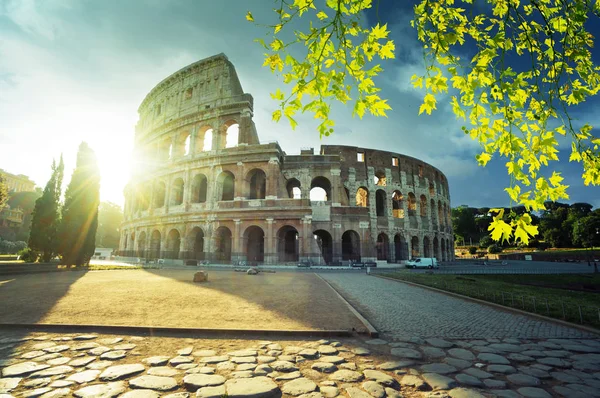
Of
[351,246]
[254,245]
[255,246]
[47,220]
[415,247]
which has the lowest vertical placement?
[415,247]

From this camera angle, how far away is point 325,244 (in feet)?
103

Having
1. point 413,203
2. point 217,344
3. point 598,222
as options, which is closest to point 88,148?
point 217,344

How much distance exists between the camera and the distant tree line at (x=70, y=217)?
1792cm

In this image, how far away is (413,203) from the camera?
35312 mm

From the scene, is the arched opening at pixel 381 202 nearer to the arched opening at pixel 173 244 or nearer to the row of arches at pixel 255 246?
the row of arches at pixel 255 246

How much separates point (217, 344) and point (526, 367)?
13.2ft

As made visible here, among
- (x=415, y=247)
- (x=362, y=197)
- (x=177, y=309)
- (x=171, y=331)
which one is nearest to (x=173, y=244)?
(x=362, y=197)

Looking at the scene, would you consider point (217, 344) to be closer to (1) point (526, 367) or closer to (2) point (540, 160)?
(1) point (526, 367)

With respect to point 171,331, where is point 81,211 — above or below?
above

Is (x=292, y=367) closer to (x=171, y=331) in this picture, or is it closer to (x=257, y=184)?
(x=171, y=331)

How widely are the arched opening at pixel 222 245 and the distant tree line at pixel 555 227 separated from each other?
97.3 ft

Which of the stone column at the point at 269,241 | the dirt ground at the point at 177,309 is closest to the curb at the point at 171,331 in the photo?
the dirt ground at the point at 177,309

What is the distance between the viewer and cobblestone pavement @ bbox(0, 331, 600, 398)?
103 inches

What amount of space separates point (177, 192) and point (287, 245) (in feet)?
43.9
